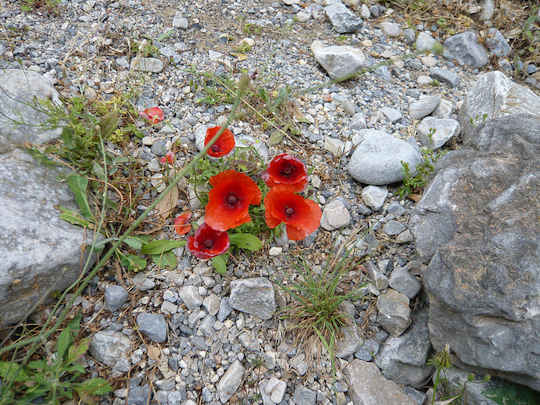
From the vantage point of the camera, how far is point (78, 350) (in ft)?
7.29

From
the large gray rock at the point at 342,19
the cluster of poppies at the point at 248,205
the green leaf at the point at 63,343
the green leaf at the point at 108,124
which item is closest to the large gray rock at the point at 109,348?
the green leaf at the point at 63,343

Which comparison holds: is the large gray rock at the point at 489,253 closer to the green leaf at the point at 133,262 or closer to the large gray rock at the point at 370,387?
the large gray rock at the point at 370,387

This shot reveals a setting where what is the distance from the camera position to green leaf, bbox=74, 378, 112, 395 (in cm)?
211

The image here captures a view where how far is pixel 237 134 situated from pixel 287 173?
2.55 ft

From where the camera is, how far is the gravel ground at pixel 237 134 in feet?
7.66

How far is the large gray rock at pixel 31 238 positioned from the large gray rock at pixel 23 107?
0.17 meters

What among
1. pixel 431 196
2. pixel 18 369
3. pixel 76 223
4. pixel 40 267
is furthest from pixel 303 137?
pixel 18 369

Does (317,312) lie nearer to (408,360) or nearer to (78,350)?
(408,360)

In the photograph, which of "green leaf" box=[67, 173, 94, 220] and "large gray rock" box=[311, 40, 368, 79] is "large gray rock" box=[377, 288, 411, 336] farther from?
"large gray rock" box=[311, 40, 368, 79]

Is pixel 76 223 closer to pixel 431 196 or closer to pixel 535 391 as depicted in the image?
pixel 431 196

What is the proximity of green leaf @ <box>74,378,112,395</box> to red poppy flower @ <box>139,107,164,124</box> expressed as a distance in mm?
1829

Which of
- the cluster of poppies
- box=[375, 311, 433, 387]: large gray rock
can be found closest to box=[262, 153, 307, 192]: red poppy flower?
the cluster of poppies

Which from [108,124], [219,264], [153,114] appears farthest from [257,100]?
[219,264]

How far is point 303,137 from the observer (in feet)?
10.8
